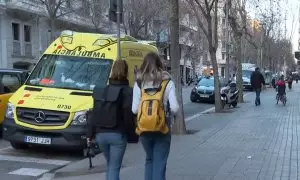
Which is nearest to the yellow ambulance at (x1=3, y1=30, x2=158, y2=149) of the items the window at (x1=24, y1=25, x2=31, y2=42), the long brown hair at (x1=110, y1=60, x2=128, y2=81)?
the long brown hair at (x1=110, y1=60, x2=128, y2=81)

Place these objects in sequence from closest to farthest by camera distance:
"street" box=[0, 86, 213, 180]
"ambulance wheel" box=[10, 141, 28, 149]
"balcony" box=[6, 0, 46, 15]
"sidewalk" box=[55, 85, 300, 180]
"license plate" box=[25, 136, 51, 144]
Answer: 1. "sidewalk" box=[55, 85, 300, 180]
2. "street" box=[0, 86, 213, 180]
3. "license plate" box=[25, 136, 51, 144]
4. "ambulance wheel" box=[10, 141, 28, 149]
5. "balcony" box=[6, 0, 46, 15]

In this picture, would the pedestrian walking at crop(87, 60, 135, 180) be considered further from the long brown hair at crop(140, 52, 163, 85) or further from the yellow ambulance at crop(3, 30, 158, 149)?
the yellow ambulance at crop(3, 30, 158, 149)

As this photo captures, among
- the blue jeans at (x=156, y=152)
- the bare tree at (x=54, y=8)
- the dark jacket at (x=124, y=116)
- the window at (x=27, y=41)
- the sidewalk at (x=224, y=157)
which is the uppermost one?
the bare tree at (x=54, y=8)

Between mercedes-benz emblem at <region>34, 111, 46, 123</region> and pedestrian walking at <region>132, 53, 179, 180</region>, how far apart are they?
4.11 meters

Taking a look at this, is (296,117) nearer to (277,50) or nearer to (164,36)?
(164,36)

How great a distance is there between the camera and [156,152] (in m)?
5.81

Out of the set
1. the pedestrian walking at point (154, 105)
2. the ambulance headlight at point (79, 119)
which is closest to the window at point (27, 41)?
the ambulance headlight at point (79, 119)

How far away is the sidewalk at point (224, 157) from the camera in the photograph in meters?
7.74

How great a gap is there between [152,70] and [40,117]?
173 inches

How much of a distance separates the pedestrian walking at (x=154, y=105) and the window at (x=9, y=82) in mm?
7602

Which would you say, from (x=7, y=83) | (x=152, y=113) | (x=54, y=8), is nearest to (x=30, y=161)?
(x=7, y=83)

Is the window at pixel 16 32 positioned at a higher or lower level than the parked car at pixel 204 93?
higher

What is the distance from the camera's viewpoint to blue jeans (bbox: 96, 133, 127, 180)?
5.65 m

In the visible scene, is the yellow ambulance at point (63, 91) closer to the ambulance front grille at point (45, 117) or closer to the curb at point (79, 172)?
the ambulance front grille at point (45, 117)
